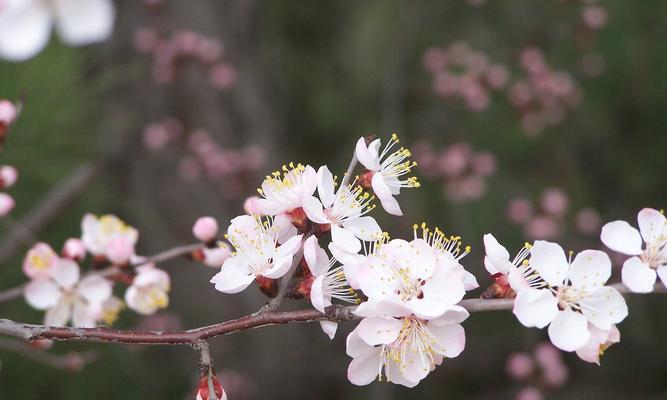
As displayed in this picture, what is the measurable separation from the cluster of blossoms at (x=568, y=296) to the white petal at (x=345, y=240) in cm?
12

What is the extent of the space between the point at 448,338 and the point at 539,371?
1.16m

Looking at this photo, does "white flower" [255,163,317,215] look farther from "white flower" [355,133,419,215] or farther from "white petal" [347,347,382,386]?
"white petal" [347,347,382,386]

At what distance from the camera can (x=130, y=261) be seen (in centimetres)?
85

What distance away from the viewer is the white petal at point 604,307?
613 mm

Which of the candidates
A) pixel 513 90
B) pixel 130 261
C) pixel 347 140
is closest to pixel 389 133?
pixel 513 90

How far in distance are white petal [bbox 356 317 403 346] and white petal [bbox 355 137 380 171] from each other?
17cm

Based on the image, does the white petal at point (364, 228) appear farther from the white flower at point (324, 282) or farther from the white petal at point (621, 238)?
the white petal at point (621, 238)

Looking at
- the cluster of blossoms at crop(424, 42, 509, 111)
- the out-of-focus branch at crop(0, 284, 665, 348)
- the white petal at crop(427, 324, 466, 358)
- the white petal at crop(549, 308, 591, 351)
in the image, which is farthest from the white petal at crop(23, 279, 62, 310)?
the cluster of blossoms at crop(424, 42, 509, 111)

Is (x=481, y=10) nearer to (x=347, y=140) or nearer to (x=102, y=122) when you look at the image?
(x=347, y=140)

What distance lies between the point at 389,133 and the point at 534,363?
0.70 meters

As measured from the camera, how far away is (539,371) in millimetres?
1671

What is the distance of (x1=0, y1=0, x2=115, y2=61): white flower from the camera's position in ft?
0.73

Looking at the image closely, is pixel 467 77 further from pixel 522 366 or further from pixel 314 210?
pixel 314 210

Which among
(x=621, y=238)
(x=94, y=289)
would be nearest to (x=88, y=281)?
(x=94, y=289)
